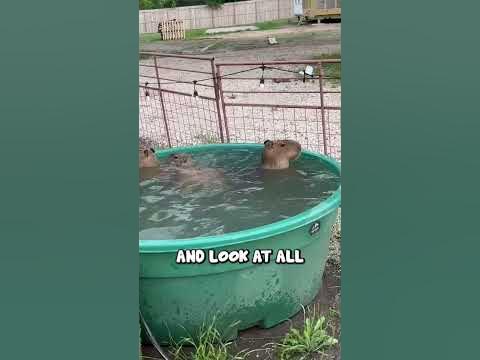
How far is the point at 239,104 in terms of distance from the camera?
4.43m

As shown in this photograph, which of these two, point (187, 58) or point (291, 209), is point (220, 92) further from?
point (291, 209)

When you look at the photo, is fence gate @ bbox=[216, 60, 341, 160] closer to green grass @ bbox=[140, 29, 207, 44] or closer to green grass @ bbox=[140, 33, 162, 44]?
green grass @ bbox=[140, 29, 207, 44]

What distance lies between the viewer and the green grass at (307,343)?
2.57m

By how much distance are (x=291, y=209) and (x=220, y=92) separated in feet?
5.83

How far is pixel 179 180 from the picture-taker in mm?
3521

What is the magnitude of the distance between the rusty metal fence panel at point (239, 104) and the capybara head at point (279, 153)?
2.12 ft

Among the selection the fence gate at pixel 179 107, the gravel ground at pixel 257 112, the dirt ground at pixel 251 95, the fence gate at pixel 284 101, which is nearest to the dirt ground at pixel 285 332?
the gravel ground at pixel 257 112

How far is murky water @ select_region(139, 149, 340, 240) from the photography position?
286 cm

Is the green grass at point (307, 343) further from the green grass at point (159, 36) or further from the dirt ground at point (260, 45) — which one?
the green grass at point (159, 36)

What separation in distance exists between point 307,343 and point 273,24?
1.88 m

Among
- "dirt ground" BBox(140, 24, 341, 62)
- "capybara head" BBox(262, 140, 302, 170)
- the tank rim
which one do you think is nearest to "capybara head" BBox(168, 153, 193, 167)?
"capybara head" BBox(262, 140, 302, 170)

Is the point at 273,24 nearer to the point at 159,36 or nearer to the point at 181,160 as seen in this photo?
the point at 159,36

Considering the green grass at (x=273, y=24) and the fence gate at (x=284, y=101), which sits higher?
the green grass at (x=273, y=24)
